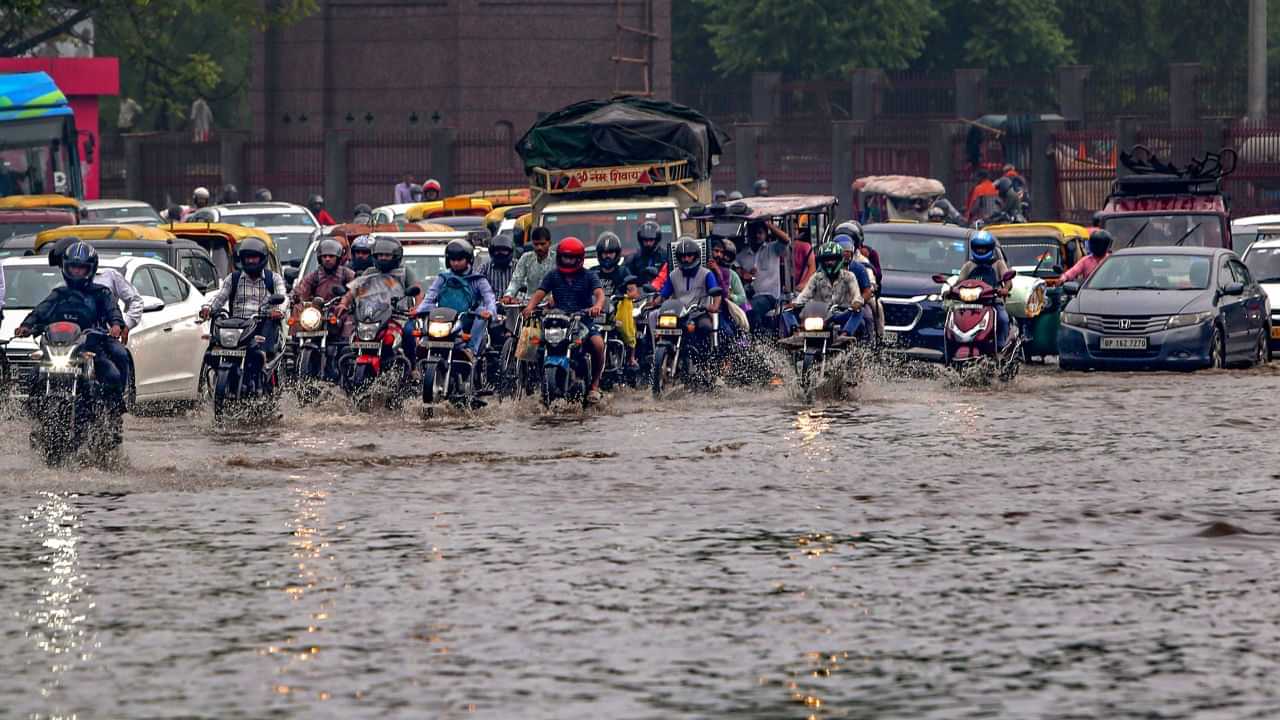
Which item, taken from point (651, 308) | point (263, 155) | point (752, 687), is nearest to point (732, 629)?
point (752, 687)

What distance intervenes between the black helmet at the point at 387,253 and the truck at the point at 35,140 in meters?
21.6

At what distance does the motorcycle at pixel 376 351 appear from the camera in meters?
20.6

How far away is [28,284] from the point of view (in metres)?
21.3

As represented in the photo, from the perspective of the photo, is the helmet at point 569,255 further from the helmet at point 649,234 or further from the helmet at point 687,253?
the helmet at point 649,234

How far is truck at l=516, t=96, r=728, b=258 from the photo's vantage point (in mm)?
25375

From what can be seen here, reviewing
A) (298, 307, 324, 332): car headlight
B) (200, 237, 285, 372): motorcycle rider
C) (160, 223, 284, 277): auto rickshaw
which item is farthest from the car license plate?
(200, 237, 285, 372): motorcycle rider

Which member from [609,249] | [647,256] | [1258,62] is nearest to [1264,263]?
[647,256]

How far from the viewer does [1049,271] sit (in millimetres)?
27375

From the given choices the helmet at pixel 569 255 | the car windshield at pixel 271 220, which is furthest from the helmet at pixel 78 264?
the car windshield at pixel 271 220

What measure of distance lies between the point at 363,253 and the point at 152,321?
1.93 m

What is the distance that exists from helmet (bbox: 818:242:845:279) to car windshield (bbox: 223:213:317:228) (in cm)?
1454

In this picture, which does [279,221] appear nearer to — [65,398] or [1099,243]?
[1099,243]

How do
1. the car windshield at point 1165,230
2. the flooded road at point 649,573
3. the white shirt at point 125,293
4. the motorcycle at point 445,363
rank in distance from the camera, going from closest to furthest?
the flooded road at point 649,573 → the white shirt at point 125,293 → the motorcycle at point 445,363 → the car windshield at point 1165,230

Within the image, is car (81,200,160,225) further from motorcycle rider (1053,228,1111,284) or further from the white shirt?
the white shirt
